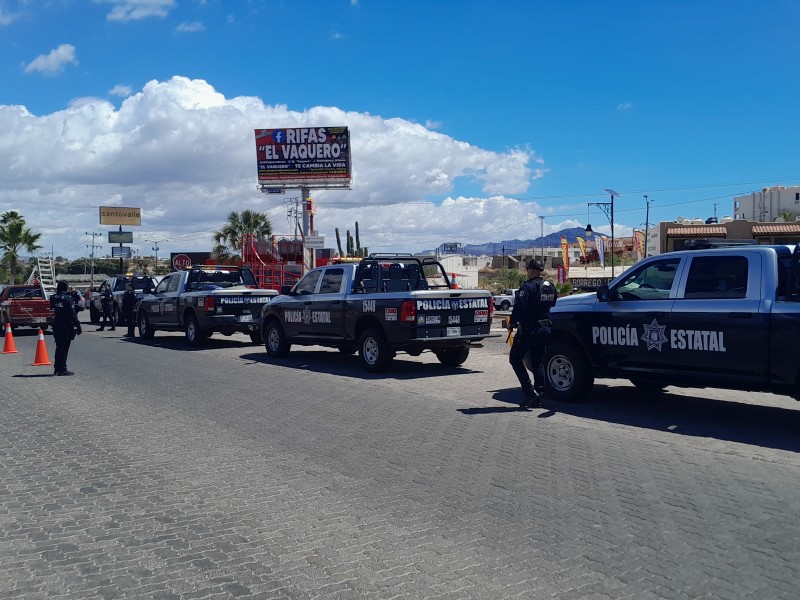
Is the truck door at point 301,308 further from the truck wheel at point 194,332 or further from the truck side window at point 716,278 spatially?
the truck side window at point 716,278

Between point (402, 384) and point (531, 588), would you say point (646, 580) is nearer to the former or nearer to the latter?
point (531, 588)

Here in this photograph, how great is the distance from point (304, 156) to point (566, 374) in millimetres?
35180

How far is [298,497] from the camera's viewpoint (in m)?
5.95

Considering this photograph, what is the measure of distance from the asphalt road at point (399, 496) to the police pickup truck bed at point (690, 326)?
58 cm

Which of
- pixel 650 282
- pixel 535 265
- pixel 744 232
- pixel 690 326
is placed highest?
pixel 744 232

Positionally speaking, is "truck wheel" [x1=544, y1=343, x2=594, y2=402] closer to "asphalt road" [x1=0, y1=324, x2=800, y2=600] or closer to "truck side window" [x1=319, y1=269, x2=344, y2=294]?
"asphalt road" [x1=0, y1=324, x2=800, y2=600]

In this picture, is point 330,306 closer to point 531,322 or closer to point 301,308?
point 301,308

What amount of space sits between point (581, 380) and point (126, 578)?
22.1 feet

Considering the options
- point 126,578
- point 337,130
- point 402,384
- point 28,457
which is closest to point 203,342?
point 402,384

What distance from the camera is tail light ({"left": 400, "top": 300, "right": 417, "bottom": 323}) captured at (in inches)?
487

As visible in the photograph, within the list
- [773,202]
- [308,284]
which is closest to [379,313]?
[308,284]

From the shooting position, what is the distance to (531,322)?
31.8ft

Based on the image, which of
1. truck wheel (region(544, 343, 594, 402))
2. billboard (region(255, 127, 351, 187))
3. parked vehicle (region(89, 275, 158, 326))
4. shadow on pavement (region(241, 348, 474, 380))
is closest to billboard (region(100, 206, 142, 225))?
billboard (region(255, 127, 351, 187))

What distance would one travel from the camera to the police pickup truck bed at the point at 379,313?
12.5 metres
